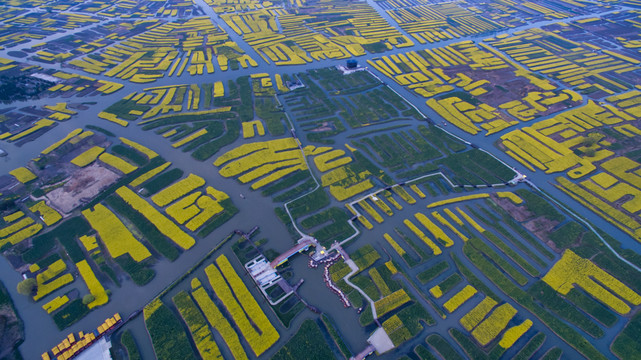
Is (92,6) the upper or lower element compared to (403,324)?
upper

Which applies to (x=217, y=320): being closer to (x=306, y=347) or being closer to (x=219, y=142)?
(x=306, y=347)

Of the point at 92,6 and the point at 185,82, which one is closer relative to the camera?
the point at 185,82

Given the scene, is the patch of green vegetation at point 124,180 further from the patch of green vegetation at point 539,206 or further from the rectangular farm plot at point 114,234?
the patch of green vegetation at point 539,206

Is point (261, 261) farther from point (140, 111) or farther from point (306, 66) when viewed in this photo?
point (306, 66)

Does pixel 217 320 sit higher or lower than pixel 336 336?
higher

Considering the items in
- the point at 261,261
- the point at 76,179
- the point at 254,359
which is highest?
the point at 76,179

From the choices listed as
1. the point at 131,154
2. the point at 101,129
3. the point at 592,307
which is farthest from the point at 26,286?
the point at 592,307

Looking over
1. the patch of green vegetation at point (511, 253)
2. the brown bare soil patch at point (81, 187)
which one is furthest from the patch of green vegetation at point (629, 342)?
the brown bare soil patch at point (81, 187)

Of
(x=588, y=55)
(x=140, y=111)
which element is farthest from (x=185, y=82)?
(x=588, y=55)

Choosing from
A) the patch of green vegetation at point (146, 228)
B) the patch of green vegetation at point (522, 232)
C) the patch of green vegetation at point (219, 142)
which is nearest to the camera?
the patch of green vegetation at point (146, 228)
